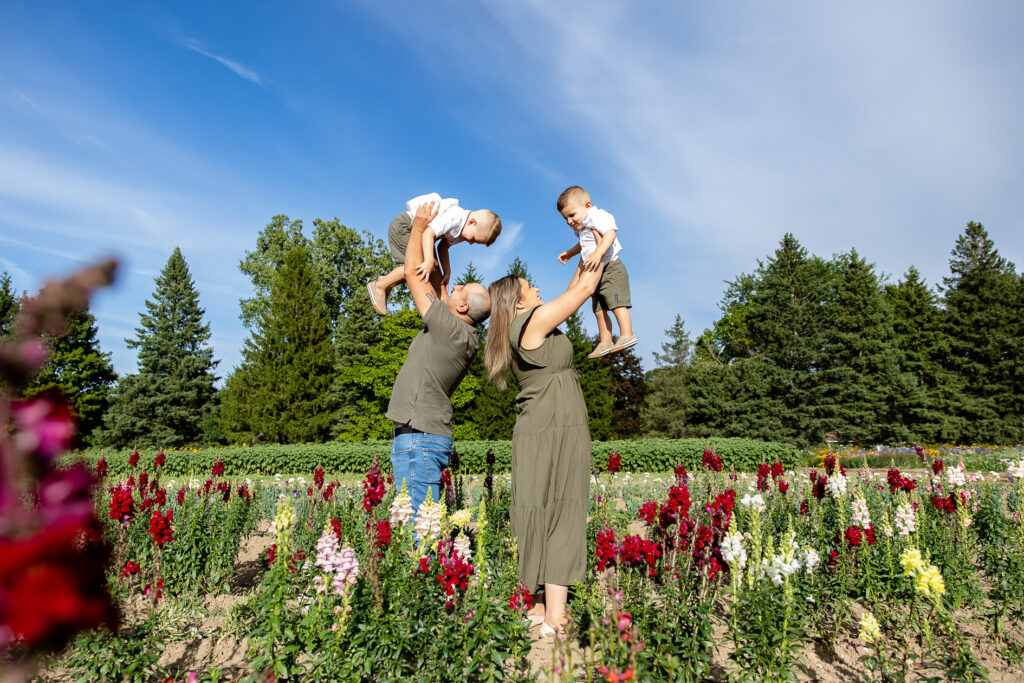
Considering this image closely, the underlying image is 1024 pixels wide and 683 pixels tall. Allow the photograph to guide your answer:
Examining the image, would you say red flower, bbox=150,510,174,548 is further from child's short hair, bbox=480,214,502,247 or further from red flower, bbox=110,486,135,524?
child's short hair, bbox=480,214,502,247

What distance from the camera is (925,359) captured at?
30.9 metres

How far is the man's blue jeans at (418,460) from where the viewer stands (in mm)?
3654

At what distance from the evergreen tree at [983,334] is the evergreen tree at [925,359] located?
0.56 m

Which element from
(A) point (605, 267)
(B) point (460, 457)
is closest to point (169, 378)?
(B) point (460, 457)

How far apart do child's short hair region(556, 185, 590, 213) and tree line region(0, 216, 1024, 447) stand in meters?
18.5

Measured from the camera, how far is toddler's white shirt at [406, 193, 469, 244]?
404 cm

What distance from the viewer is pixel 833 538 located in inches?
164

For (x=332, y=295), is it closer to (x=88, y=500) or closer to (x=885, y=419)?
(x=885, y=419)

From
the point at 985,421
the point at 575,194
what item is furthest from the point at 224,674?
the point at 985,421

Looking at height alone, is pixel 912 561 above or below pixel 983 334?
below

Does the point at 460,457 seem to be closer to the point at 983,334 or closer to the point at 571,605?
the point at 571,605

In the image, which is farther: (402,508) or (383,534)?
(402,508)

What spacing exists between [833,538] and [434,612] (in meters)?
3.05

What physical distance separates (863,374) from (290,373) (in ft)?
88.2
